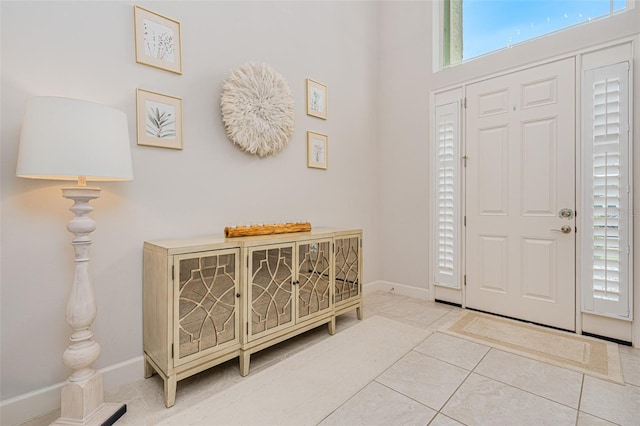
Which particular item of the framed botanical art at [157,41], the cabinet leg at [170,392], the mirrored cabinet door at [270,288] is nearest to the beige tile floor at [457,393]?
the cabinet leg at [170,392]

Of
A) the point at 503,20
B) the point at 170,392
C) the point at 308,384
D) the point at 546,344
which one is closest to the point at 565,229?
the point at 546,344

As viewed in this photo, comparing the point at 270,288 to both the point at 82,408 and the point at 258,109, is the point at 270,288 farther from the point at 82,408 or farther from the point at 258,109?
the point at 258,109

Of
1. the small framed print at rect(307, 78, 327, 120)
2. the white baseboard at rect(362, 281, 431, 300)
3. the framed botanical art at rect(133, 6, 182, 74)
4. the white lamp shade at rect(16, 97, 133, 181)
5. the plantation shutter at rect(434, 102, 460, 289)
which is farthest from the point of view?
the white baseboard at rect(362, 281, 431, 300)

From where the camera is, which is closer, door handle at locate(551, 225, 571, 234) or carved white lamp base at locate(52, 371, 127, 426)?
carved white lamp base at locate(52, 371, 127, 426)

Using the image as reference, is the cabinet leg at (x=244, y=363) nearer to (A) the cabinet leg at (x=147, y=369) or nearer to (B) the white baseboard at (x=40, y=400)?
(A) the cabinet leg at (x=147, y=369)

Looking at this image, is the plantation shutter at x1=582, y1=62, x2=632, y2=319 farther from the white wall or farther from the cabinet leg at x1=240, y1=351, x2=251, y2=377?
the cabinet leg at x1=240, y1=351, x2=251, y2=377

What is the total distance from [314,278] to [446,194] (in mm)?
1771

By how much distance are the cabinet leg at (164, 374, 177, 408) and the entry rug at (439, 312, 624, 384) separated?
2.05m

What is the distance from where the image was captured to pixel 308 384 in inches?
68.9

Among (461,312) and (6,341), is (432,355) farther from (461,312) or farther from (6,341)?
(6,341)

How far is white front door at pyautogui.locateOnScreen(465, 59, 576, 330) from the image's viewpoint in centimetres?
249

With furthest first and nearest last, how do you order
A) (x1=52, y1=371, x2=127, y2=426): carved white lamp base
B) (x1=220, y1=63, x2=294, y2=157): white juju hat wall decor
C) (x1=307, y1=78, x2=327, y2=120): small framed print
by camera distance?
(x1=307, y1=78, x2=327, y2=120): small framed print → (x1=220, y1=63, x2=294, y2=157): white juju hat wall decor → (x1=52, y1=371, x2=127, y2=426): carved white lamp base
